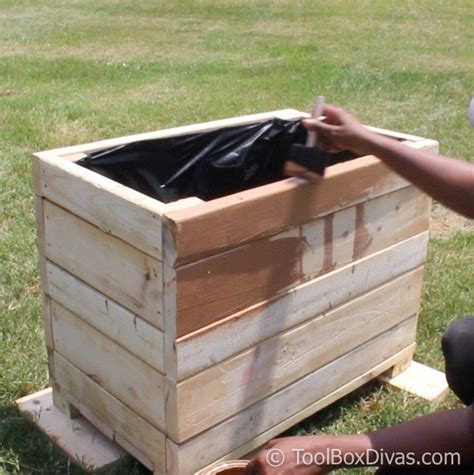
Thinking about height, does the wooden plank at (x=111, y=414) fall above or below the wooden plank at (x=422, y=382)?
above

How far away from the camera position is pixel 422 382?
2.84 metres

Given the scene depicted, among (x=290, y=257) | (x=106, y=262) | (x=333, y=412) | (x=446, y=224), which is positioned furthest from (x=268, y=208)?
(x=446, y=224)

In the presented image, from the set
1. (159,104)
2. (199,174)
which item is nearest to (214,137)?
(199,174)

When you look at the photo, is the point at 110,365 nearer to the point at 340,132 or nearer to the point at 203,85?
the point at 340,132

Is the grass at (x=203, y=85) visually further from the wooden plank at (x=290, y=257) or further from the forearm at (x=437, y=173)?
the forearm at (x=437, y=173)

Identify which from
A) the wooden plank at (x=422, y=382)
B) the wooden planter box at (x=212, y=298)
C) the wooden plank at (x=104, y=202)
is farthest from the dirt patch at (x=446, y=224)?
the wooden plank at (x=104, y=202)

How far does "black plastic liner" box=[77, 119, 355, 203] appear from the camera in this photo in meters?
2.65

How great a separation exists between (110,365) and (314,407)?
0.64 metres

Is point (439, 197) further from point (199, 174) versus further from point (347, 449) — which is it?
point (199, 174)

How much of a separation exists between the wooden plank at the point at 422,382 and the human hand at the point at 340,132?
1.01m

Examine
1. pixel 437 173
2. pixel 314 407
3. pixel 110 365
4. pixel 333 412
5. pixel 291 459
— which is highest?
pixel 437 173

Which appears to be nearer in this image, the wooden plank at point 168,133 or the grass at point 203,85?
the wooden plank at point 168,133

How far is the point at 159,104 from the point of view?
646 cm

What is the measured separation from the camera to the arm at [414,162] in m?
1.82
